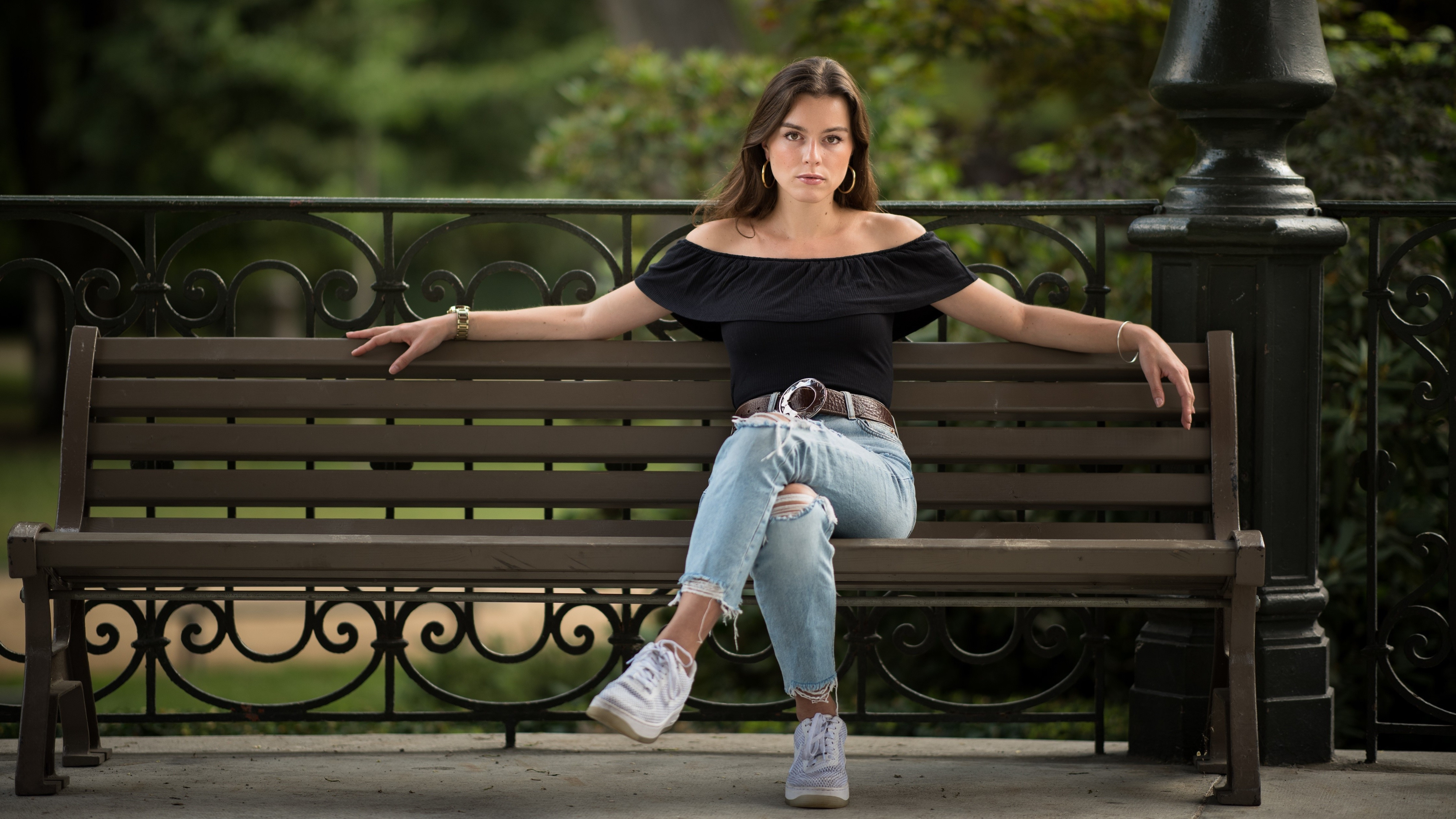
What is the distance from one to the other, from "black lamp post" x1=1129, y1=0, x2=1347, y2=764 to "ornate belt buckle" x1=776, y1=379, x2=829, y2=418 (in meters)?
0.99

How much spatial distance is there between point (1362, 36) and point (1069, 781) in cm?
396

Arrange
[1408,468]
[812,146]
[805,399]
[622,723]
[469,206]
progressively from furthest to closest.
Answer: [1408,468] → [469,206] → [812,146] → [805,399] → [622,723]

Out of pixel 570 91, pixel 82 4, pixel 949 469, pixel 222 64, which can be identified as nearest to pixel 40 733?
pixel 949 469

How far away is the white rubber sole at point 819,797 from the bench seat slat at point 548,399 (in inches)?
35.2

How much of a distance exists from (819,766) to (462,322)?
51.8 inches

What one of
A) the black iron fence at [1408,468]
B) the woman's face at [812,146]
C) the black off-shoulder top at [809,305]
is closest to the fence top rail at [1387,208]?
the black iron fence at [1408,468]

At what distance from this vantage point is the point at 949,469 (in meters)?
5.30

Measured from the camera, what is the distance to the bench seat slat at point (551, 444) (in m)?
3.38

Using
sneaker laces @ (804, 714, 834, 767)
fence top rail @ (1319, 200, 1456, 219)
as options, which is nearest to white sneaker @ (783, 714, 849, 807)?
sneaker laces @ (804, 714, 834, 767)

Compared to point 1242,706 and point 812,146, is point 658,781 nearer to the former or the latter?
point 1242,706

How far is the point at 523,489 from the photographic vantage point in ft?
11.1

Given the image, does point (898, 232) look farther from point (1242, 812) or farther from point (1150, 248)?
point (1242, 812)

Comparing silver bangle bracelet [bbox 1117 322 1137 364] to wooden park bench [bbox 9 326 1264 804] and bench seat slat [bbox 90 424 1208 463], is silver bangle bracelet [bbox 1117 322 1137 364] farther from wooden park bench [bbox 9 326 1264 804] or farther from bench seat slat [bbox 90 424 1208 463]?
bench seat slat [bbox 90 424 1208 463]

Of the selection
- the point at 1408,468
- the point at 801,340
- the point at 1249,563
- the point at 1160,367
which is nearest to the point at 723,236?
the point at 801,340
